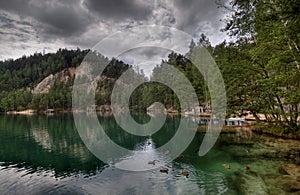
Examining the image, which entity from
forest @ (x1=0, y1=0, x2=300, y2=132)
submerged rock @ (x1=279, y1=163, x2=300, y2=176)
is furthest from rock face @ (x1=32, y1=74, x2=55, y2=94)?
submerged rock @ (x1=279, y1=163, x2=300, y2=176)

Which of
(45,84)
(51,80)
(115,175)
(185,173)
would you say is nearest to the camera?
(185,173)

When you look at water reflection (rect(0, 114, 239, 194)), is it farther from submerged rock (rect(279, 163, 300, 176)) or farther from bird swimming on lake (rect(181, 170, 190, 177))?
submerged rock (rect(279, 163, 300, 176))

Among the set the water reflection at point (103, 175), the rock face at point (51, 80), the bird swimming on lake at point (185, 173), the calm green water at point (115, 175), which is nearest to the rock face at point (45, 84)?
the rock face at point (51, 80)

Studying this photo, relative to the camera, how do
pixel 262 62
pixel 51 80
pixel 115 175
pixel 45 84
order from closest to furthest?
pixel 115 175 → pixel 262 62 → pixel 45 84 → pixel 51 80

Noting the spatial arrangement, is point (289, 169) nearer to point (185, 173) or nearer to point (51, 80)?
point (185, 173)

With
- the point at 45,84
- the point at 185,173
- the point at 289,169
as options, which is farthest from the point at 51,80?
the point at 289,169

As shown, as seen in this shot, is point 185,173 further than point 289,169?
Yes

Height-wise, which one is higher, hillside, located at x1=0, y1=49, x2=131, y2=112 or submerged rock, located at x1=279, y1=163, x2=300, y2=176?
hillside, located at x1=0, y1=49, x2=131, y2=112

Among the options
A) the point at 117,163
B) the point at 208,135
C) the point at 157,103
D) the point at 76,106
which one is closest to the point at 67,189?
the point at 117,163

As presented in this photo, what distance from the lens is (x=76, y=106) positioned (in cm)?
14175

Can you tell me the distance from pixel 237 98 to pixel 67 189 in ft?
86.4

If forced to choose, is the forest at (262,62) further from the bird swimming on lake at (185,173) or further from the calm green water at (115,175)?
the bird swimming on lake at (185,173)

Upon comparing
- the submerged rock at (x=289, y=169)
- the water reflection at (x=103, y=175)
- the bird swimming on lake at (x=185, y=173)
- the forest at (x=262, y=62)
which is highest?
the forest at (x=262, y=62)

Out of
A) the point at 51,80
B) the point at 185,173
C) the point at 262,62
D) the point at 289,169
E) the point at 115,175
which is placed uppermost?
the point at 51,80
